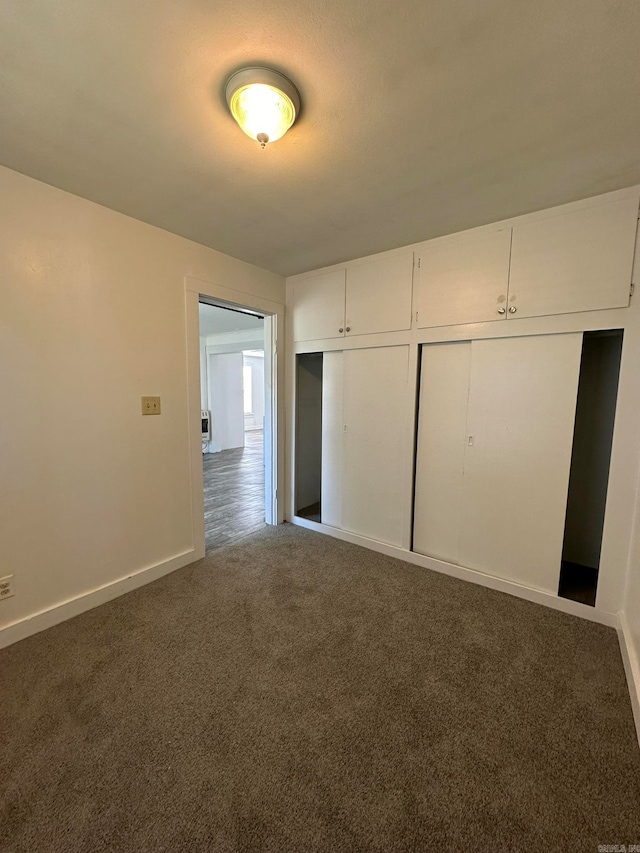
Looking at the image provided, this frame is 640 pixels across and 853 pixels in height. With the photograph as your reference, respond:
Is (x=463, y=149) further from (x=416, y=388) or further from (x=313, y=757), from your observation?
(x=313, y=757)

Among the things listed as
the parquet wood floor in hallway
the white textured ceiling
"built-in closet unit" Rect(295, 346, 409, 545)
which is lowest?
the parquet wood floor in hallway

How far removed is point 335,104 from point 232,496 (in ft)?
12.9

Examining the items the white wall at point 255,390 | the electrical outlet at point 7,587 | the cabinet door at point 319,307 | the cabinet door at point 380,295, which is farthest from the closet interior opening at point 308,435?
the white wall at point 255,390

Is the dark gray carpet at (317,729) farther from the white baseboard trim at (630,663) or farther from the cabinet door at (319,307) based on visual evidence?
the cabinet door at (319,307)

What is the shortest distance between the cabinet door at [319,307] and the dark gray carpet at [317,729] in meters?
2.20

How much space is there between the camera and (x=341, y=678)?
5.33 ft

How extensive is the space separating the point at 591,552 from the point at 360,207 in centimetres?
298

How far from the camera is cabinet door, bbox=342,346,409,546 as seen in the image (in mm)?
2756

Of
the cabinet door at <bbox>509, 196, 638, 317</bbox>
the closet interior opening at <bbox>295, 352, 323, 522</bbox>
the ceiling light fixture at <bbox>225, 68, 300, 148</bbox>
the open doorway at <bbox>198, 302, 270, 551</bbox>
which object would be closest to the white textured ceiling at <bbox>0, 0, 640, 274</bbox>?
the ceiling light fixture at <bbox>225, 68, 300, 148</bbox>

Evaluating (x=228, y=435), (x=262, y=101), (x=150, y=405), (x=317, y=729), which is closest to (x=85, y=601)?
(x=150, y=405)

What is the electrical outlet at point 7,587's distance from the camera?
1.81 meters

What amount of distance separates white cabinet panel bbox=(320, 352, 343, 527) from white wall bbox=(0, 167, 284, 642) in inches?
49.0

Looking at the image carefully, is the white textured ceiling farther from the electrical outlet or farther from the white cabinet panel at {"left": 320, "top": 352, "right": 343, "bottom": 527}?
the electrical outlet

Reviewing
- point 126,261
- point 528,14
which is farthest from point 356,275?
point 528,14
